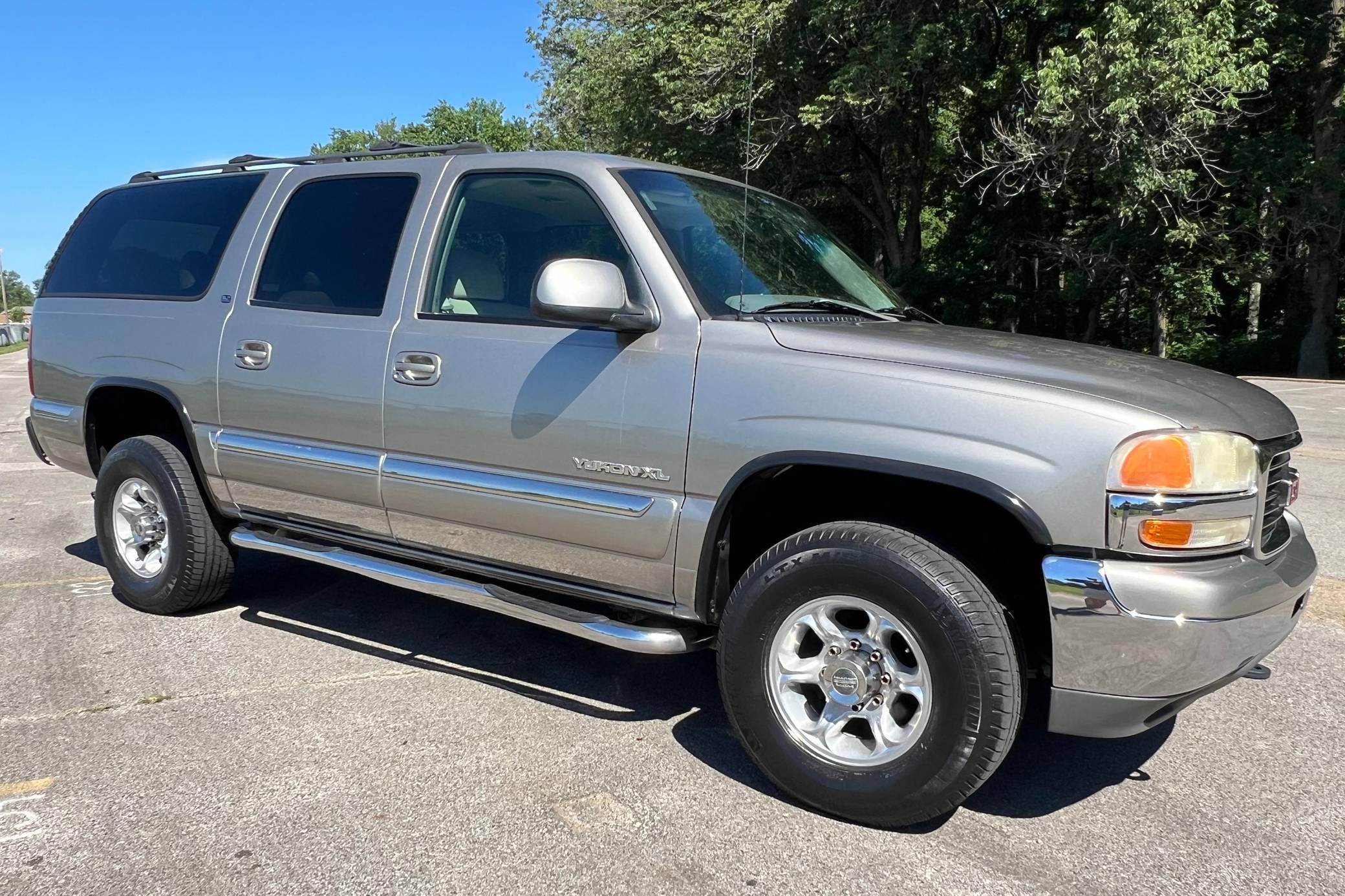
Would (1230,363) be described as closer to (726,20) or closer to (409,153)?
(726,20)

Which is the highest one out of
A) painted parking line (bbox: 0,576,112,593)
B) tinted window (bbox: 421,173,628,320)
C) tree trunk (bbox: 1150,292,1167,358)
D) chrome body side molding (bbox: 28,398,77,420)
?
tree trunk (bbox: 1150,292,1167,358)

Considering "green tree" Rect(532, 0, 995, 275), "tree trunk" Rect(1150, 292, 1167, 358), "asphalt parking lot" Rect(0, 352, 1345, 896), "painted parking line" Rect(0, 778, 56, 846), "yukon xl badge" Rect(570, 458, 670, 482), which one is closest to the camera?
"asphalt parking lot" Rect(0, 352, 1345, 896)

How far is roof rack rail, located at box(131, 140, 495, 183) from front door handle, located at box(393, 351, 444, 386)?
857 millimetres

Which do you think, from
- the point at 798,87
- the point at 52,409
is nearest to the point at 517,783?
the point at 52,409

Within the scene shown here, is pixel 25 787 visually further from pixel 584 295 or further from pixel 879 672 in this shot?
pixel 879 672

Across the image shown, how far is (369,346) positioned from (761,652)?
6.42 feet

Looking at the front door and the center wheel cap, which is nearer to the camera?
the center wheel cap

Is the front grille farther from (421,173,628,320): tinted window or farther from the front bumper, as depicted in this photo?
(421,173,628,320): tinted window

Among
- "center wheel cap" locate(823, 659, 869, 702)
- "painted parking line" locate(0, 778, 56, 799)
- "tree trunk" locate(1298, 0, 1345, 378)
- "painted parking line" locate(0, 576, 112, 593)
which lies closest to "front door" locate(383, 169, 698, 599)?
"center wheel cap" locate(823, 659, 869, 702)

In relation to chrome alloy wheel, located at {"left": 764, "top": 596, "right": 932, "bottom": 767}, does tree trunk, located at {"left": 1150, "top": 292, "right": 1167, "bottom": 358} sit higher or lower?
higher

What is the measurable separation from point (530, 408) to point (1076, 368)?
1740 millimetres

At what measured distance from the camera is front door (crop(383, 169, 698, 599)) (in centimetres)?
325

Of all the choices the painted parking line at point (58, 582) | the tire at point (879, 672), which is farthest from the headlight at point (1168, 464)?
the painted parking line at point (58, 582)

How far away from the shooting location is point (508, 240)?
379 centimetres
